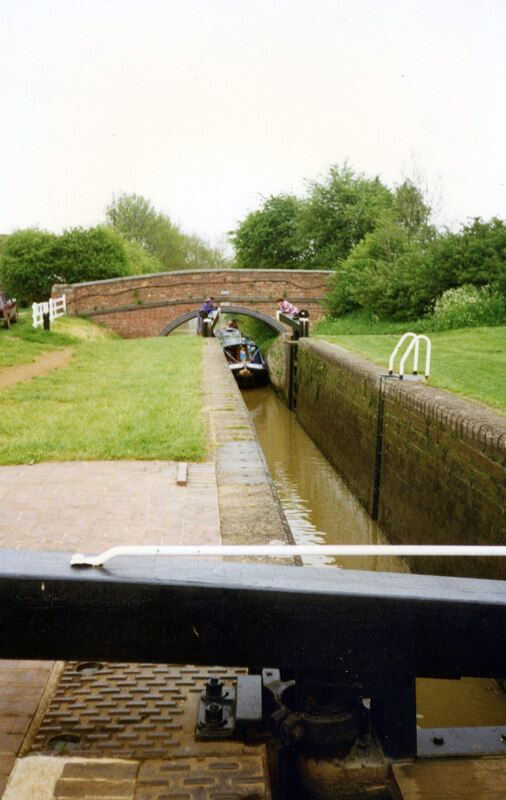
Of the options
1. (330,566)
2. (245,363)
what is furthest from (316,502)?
(245,363)

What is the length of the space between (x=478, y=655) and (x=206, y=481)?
3426 millimetres

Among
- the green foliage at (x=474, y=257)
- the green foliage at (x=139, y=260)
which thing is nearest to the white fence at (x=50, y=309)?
the green foliage at (x=474, y=257)

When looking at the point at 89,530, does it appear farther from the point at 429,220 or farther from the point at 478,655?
the point at 429,220

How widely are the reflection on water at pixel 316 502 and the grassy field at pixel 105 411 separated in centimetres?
185

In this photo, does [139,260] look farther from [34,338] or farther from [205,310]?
[34,338]

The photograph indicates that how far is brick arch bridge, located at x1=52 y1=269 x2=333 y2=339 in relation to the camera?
89.0 feet

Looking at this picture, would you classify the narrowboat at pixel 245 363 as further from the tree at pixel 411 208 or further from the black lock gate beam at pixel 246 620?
the black lock gate beam at pixel 246 620

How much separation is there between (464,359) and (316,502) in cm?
415

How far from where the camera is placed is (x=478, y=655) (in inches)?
67.4

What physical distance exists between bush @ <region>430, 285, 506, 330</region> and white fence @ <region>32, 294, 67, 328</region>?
458 inches

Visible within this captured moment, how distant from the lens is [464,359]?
1126 centimetres

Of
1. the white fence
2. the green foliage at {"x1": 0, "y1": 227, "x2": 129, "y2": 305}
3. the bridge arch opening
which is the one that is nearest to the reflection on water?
the white fence

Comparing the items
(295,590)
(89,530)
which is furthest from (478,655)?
(89,530)

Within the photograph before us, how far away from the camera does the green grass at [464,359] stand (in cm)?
744
